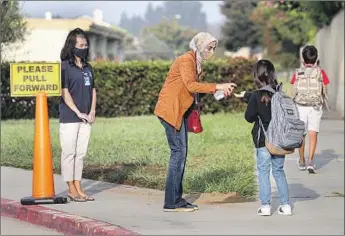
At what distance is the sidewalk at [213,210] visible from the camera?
309 inches

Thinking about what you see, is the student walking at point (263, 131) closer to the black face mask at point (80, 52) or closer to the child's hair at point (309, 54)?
the black face mask at point (80, 52)

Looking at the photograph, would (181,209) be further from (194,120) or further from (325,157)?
(325,157)

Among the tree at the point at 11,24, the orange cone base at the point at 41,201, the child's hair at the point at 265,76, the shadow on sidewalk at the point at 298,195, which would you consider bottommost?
the orange cone base at the point at 41,201

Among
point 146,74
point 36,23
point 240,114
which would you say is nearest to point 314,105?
point 240,114

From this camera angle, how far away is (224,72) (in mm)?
24922

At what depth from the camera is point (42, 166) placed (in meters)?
9.61

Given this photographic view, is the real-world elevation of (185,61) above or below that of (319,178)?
above

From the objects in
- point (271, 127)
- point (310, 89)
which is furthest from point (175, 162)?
point (310, 89)

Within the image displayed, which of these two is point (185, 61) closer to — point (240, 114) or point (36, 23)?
point (240, 114)

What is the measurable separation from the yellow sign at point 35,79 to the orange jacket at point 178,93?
4.92ft

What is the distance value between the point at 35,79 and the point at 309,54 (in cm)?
414

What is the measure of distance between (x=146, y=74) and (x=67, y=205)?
15272 millimetres

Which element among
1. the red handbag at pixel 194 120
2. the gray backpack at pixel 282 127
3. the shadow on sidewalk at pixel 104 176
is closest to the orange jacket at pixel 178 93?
the red handbag at pixel 194 120

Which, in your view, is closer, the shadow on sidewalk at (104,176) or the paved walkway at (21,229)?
the paved walkway at (21,229)
